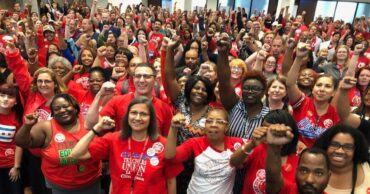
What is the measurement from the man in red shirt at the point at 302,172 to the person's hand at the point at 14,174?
7.68 feet

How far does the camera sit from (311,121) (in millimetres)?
2783

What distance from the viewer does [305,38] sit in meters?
6.63

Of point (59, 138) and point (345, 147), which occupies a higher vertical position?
point (345, 147)

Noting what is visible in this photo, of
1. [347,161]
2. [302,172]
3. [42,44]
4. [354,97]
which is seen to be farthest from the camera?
[42,44]

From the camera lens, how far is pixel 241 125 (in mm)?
2535

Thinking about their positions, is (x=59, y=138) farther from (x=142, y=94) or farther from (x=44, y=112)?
(x=142, y=94)

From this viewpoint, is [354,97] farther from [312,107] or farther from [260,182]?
[260,182]

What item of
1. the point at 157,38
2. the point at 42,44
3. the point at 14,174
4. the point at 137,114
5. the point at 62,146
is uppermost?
the point at 157,38

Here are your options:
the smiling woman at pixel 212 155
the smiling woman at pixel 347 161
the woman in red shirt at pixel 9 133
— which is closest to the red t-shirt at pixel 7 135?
the woman in red shirt at pixel 9 133

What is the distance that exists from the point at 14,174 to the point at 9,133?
A: 41 centimetres

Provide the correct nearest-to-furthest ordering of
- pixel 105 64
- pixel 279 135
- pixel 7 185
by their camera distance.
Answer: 1. pixel 279 135
2. pixel 7 185
3. pixel 105 64

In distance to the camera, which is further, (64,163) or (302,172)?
(64,163)

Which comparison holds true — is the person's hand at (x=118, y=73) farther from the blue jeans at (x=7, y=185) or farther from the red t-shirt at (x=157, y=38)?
the red t-shirt at (x=157, y=38)

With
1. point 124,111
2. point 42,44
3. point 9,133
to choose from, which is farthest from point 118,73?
point 42,44
